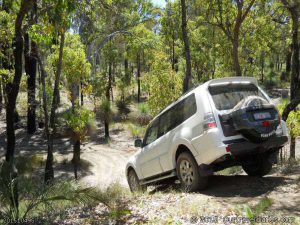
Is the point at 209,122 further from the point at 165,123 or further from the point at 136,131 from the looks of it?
the point at 136,131

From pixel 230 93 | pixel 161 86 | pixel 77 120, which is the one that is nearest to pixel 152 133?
pixel 230 93

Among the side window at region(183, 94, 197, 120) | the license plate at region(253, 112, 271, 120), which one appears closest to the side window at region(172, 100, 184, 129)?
the side window at region(183, 94, 197, 120)

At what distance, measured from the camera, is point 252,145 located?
721cm

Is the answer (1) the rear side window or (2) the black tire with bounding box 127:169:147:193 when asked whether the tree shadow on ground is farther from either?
(2) the black tire with bounding box 127:169:147:193

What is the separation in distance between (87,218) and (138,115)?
2799cm

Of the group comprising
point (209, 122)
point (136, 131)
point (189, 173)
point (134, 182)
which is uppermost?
point (209, 122)

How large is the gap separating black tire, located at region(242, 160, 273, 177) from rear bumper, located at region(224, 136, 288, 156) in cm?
88

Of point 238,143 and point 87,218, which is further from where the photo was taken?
point 238,143

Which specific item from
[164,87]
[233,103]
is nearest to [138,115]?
[164,87]

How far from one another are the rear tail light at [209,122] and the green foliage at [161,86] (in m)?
17.3

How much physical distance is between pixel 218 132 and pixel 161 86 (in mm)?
18065

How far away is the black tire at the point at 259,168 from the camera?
8.45m

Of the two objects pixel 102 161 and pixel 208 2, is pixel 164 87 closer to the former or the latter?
pixel 102 161

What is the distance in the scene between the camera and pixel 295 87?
14.4 meters
